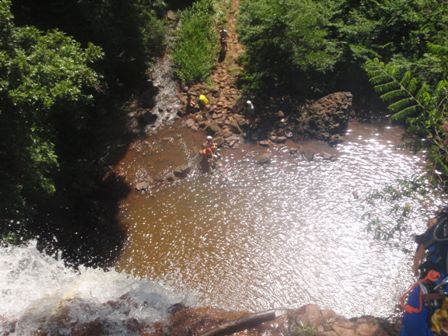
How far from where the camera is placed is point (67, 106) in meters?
8.27

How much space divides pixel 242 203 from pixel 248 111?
3542mm

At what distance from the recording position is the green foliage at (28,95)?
6.41 metres

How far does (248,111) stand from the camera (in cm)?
1255

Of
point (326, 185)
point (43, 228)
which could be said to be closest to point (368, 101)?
point (326, 185)

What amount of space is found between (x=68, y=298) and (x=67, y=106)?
4231 millimetres

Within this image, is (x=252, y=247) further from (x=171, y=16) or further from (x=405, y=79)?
(x=171, y=16)

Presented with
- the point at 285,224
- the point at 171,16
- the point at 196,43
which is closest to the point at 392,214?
the point at 285,224

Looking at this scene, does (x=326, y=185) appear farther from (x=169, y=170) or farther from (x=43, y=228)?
(x=43, y=228)

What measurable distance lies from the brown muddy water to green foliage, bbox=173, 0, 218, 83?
271 cm

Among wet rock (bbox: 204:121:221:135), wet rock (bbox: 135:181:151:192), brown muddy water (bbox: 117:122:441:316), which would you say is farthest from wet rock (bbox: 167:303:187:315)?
wet rock (bbox: 204:121:221:135)

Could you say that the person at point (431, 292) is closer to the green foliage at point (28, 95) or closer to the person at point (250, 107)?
the green foliage at point (28, 95)

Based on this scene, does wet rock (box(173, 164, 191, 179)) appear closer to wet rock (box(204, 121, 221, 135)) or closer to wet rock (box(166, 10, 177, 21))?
wet rock (box(204, 121, 221, 135))

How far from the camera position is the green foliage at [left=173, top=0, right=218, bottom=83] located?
1346 centimetres

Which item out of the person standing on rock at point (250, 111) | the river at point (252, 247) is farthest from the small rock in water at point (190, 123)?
the person standing on rock at point (250, 111)
